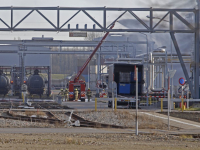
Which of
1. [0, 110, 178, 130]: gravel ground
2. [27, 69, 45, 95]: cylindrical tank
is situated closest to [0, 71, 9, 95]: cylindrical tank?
[27, 69, 45, 95]: cylindrical tank

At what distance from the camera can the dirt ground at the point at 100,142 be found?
1354 cm

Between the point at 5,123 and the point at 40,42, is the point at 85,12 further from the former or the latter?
the point at 40,42

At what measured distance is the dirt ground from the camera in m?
13.5

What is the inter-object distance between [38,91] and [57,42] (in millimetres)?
7583

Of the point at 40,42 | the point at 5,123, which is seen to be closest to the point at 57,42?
the point at 40,42

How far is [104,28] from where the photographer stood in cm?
3155

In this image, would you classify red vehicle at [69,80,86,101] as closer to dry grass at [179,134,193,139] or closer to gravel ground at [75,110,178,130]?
gravel ground at [75,110,178,130]

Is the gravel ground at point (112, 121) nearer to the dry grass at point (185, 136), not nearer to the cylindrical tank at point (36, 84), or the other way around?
the dry grass at point (185, 136)

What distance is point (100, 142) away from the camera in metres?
15.0

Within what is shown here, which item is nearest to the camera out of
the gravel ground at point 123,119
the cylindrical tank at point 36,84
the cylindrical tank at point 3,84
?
the gravel ground at point 123,119

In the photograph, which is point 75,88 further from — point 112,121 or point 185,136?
point 185,136

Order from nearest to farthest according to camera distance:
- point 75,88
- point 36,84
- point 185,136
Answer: point 185,136, point 75,88, point 36,84

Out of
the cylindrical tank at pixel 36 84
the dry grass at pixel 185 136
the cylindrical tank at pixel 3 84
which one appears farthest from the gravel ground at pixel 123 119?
the cylindrical tank at pixel 3 84

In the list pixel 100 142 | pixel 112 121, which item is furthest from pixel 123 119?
pixel 100 142
